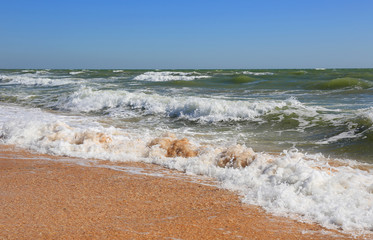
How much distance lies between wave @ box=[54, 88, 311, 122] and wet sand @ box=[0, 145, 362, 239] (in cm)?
639

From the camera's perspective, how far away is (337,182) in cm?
393

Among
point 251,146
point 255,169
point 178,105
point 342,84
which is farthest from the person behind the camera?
point 342,84

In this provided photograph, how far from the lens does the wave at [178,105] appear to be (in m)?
11.0

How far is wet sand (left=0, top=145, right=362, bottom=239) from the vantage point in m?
2.89

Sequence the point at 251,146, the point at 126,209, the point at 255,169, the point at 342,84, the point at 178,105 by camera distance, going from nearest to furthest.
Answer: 1. the point at 126,209
2. the point at 255,169
3. the point at 251,146
4. the point at 178,105
5. the point at 342,84

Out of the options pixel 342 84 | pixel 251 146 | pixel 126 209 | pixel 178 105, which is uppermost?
pixel 342 84

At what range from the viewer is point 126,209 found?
3428 mm

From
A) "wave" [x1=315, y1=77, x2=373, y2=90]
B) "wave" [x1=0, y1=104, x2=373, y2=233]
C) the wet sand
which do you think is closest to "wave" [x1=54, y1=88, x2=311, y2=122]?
"wave" [x1=0, y1=104, x2=373, y2=233]

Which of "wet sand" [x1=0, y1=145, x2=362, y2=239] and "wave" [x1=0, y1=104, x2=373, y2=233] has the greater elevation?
"wave" [x1=0, y1=104, x2=373, y2=233]

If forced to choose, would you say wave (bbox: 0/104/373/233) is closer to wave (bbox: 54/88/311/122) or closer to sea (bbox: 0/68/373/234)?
sea (bbox: 0/68/373/234)

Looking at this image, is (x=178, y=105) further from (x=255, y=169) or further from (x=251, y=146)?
(x=255, y=169)

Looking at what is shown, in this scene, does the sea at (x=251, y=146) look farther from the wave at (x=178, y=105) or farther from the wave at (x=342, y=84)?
the wave at (x=342, y=84)

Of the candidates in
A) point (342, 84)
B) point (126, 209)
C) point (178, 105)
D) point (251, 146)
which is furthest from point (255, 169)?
point (342, 84)

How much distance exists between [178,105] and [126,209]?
920 cm
